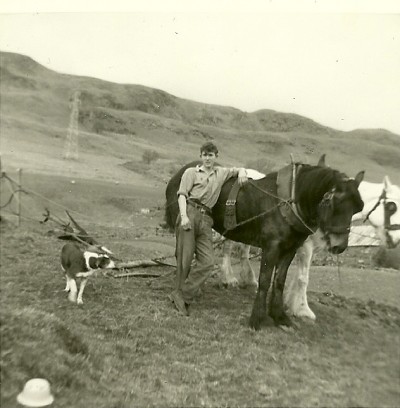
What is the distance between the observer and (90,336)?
3.59 metres

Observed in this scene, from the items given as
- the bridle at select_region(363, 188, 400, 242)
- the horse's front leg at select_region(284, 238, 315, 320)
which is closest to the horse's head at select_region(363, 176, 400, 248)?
the bridle at select_region(363, 188, 400, 242)

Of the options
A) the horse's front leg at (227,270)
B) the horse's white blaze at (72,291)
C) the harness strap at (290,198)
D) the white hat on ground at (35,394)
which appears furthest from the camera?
the horse's front leg at (227,270)

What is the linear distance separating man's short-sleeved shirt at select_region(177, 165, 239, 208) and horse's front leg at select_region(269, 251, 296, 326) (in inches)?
34.6

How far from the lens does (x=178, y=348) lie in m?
3.75

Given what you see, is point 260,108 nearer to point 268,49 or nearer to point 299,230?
point 268,49

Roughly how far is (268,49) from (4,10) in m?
2.75

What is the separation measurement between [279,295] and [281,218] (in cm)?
75

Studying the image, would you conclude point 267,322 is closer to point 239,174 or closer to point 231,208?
point 231,208

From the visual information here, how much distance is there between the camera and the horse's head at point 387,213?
5014 millimetres

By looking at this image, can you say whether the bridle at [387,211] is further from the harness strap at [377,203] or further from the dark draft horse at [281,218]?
the dark draft horse at [281,218]

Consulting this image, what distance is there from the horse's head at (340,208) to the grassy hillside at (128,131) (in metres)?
1.54

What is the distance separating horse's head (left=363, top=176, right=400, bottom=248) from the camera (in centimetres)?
501

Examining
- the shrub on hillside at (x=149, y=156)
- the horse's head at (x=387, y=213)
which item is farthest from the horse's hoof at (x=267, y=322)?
the shrub on hillside at (x=149, y=156)

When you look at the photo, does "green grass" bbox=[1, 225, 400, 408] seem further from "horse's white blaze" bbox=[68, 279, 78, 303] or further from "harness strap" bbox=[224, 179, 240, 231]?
"harness strap" bbox=[224, 179, 240, 231]
